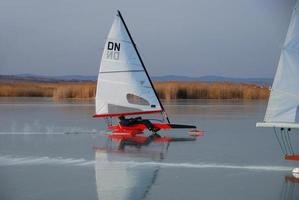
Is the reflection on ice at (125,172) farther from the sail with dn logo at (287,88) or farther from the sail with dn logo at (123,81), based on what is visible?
the sail with dn logo at (123,81)

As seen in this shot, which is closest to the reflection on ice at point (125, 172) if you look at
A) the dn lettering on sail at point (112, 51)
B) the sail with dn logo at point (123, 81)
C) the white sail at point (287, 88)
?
the white sail at point (287, 88)

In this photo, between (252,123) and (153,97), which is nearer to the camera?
(153,97)

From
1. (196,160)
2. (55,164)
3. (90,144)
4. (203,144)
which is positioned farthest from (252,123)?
(55,164)

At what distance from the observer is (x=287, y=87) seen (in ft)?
33.8

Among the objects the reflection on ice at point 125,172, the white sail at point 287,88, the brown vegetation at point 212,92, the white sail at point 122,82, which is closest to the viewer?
the reflection on ice at point 125,172

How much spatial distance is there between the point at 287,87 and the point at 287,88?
0.06 ft

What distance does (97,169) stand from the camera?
431 inches

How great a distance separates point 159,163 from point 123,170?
1.13m

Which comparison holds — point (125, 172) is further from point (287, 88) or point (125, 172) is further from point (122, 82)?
point (122, 82)

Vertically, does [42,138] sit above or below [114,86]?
below

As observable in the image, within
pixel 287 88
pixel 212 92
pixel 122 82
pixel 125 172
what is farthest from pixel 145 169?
pixel 212 92

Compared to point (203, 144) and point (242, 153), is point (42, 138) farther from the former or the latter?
point (242, 153)

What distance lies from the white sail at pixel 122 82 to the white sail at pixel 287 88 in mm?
8983

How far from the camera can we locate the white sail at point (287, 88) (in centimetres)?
1011
